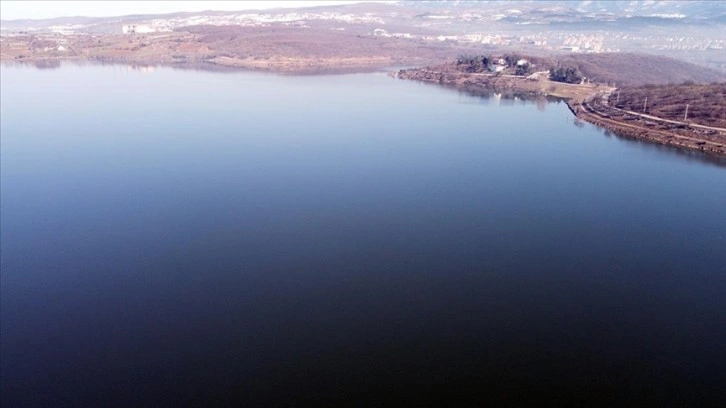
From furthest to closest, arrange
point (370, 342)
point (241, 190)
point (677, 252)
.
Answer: point (241, 190) → point (677, 252) → point (370, 342)

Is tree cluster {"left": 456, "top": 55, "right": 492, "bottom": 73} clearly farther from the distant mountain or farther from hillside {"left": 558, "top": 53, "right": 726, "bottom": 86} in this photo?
the distant mountain

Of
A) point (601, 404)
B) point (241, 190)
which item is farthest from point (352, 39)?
point (601, 404)

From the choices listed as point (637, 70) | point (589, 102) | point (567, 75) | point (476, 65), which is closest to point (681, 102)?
point (589, 102)

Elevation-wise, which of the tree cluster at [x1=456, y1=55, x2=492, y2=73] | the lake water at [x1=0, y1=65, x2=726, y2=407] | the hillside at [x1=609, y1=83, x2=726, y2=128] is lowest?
the lake water at [x1=0, y1=65, x2=726, y2=407]

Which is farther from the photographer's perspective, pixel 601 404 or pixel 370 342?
pixel 370 342

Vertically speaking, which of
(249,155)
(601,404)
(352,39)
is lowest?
(601,404)

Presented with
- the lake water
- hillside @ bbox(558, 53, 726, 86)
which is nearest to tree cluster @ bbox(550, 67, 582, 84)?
hillside @ bbox(558, 53, 726, 86)

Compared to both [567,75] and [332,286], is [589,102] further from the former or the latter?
[332,286]

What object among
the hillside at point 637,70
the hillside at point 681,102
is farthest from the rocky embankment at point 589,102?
the hillside at point 637,70

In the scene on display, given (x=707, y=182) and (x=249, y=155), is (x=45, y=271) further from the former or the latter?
(x=707, y=182)
